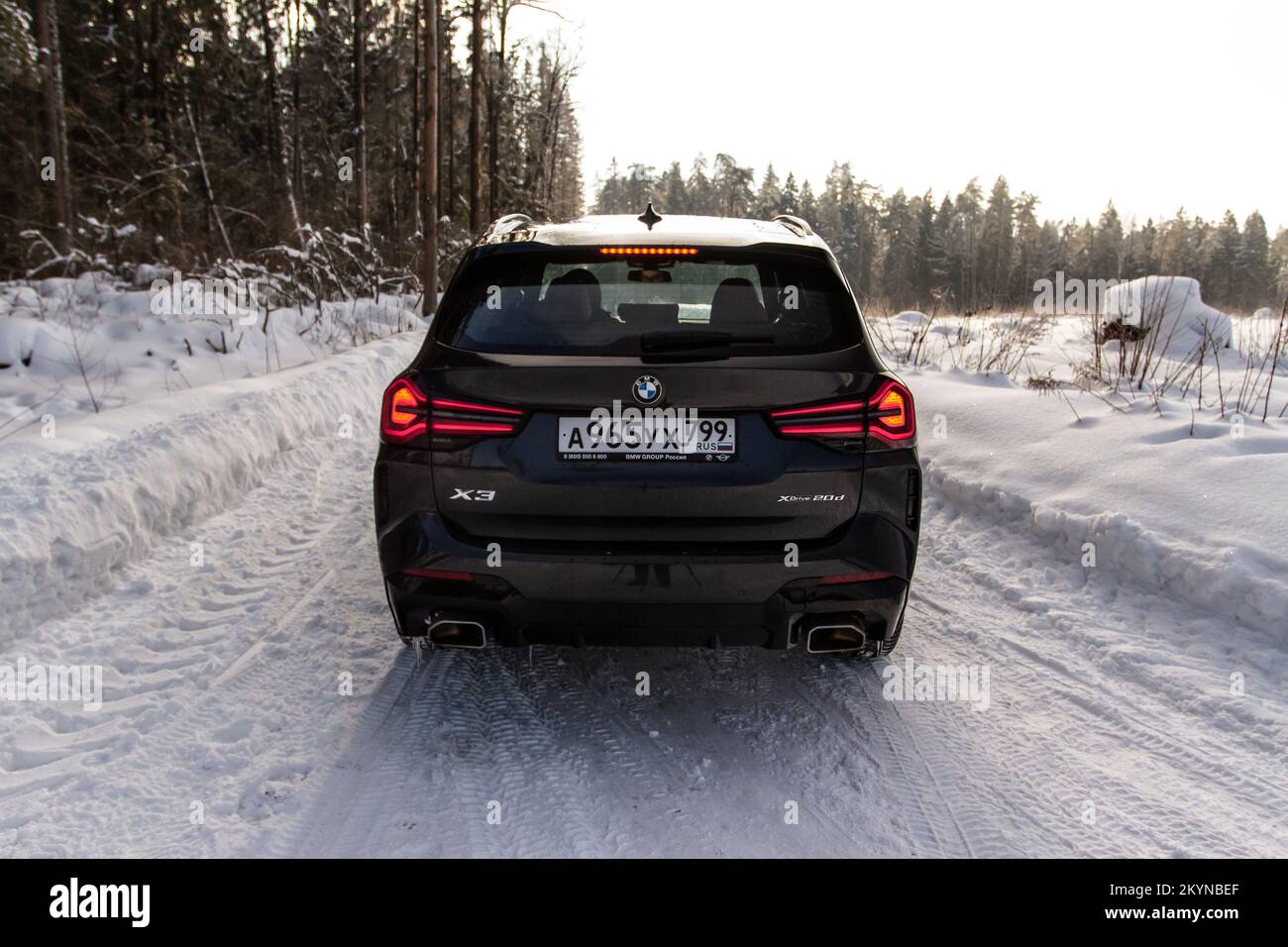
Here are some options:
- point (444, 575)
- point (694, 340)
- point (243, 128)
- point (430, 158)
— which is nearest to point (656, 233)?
point (694, 340)

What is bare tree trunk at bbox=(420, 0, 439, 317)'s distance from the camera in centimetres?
1628

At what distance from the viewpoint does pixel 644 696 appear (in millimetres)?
3291

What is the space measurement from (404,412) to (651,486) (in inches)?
35.4

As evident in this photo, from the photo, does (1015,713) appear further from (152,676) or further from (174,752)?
(152,676)

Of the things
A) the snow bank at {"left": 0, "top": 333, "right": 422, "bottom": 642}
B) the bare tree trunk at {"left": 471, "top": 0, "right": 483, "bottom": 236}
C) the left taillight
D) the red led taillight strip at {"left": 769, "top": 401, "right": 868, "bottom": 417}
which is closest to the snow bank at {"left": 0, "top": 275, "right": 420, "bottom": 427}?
the snow bank at {"left": 0, "top": 333, "right": 422, "bottom": 642}

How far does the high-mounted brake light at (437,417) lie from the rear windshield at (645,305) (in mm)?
233

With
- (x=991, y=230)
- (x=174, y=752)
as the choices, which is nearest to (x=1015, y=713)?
(x=174, y=752)

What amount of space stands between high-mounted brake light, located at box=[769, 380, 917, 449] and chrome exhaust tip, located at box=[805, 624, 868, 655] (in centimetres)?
64

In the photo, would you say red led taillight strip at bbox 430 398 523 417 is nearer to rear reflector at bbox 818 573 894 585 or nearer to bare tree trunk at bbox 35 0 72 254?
rear reflector at bbox 818 573 894 585

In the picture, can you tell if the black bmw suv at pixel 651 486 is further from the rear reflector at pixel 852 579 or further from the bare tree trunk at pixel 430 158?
the bare tree trunk at pixel 430 158

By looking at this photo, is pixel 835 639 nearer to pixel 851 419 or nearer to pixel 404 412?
pixel 851 419

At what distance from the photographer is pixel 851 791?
104 inches
